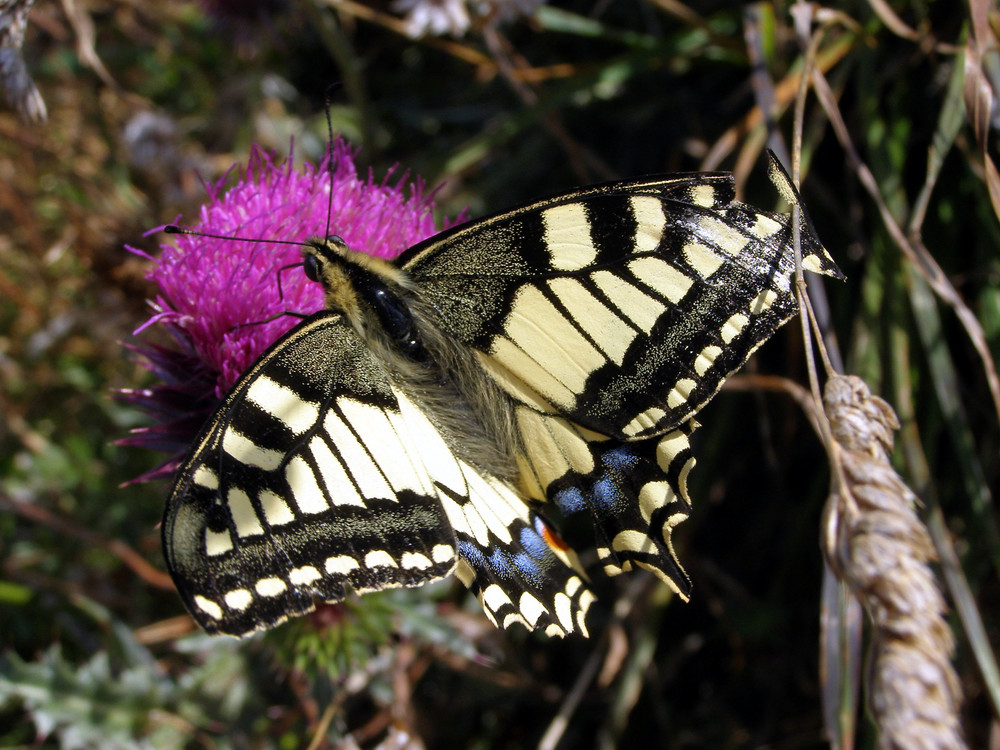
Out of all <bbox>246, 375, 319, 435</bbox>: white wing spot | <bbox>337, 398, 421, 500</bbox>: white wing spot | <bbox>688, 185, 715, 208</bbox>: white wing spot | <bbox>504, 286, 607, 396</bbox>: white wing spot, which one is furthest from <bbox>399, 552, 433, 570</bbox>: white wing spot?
<bbox>688, 185, 715, 208</bbox>: white wing spot

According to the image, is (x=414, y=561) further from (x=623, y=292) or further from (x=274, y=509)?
(x=623, y=292)

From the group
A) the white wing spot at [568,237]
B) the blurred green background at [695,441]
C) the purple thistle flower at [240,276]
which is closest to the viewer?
the white wing spot at [568,237]

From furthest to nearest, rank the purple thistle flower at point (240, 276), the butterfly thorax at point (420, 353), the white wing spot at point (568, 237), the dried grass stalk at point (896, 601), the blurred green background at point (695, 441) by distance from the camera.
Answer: the blurred green background at point (695, 441) → the purple thistle flower at point (240, 276) → the butterfly thorax at point (420, 353) → the white wing spot at point (568, 237) → the dried grass stalk at point (896, 601)

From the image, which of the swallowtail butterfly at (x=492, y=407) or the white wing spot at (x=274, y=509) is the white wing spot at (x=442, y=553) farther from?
the white wing spot at (x=274, y=509)

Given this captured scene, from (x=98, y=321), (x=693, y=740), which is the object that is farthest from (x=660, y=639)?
(x=98, y=321)

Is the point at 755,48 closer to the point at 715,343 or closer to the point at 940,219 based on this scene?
the point at 940,219

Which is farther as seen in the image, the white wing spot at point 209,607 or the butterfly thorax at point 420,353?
the butterfly thorax at point 420,353

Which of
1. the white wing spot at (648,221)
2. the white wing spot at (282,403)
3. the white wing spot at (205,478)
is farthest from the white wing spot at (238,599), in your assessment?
the white wing spot at (648,221)
